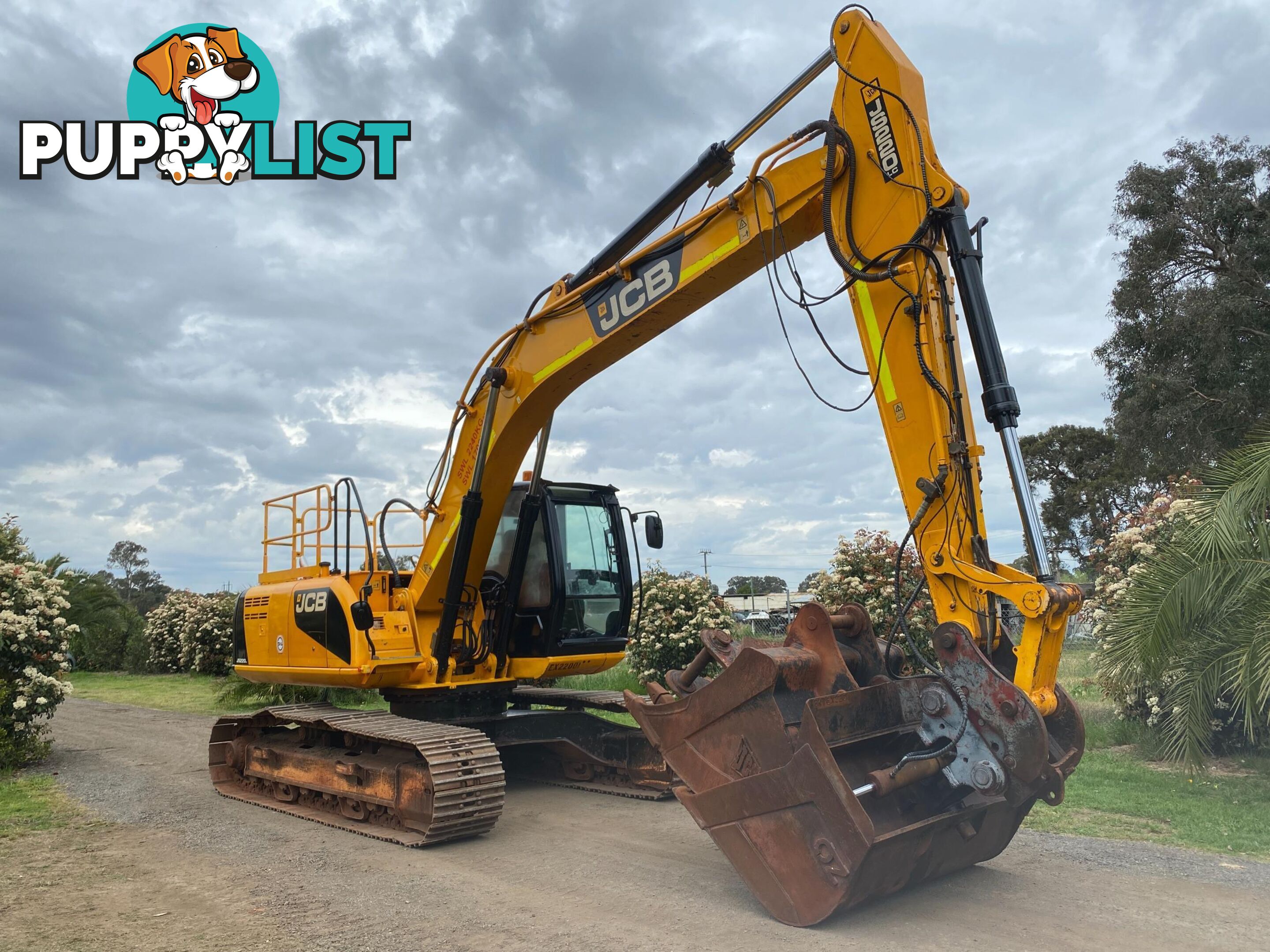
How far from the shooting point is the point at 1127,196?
23000 millimetres

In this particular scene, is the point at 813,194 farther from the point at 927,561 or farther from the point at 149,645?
the point at 149,645

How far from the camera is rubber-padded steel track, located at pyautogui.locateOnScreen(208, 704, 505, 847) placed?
22.4 feet

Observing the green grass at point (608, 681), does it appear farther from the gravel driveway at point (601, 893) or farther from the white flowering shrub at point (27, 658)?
the gravel driveway at point (601, 893)

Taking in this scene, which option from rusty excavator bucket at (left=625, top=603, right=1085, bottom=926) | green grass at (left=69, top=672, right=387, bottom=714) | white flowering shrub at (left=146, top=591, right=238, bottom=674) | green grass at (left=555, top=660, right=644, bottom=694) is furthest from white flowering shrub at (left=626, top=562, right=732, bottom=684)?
white flowering shrub at (left=146, top=591, right=238, bottom=674)

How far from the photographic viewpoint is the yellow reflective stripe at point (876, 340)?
18.0 ft

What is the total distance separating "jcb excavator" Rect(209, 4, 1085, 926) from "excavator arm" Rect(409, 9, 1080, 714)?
2 centimetres

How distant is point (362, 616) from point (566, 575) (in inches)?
71.2

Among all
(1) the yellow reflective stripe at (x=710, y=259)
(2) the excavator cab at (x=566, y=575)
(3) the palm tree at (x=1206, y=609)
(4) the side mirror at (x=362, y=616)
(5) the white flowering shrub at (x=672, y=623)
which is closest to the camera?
(1) the yellow reflective stripe at (x=710, y=259)

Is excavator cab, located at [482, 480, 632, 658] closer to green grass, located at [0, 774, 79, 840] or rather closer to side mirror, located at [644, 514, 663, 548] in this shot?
side mirror, located at [644, 514, 663, 548]

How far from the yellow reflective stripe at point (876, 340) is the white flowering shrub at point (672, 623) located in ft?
30.1

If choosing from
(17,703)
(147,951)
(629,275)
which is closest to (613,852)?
(147,951)

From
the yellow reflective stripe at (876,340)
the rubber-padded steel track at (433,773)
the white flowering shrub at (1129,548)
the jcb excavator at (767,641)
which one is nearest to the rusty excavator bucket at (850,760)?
the jcb excavator at (767,641)

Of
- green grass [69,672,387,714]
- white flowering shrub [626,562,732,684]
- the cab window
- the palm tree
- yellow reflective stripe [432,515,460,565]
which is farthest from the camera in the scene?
green grass [69,672,387,714]

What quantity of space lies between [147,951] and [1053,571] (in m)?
4.78
